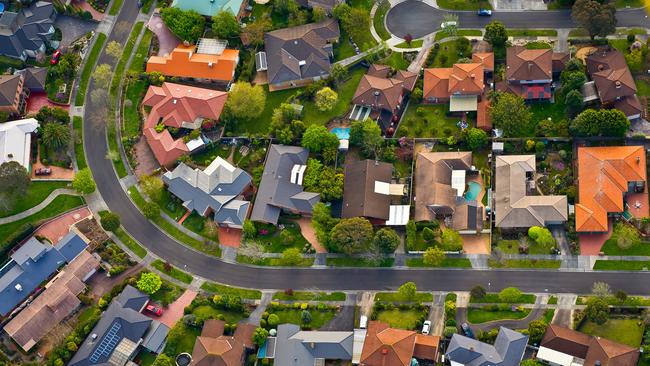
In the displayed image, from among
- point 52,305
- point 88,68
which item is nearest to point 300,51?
point 88,68

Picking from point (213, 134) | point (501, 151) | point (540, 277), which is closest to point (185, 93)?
point (213, 134)

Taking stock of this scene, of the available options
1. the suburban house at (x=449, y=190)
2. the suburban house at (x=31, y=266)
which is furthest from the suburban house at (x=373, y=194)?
the suburban house at (x=31, y=266)

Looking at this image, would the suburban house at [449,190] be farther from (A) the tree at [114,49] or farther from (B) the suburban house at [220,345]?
(A) the tree at [114,49]

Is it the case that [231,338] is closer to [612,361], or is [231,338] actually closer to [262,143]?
[262,143]

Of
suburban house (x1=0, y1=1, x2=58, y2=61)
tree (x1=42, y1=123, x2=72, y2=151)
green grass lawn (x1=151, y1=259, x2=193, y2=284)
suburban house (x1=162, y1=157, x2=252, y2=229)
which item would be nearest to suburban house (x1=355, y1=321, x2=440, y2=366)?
suburban house (x1=162, y1=157, x2=252, y2=229)

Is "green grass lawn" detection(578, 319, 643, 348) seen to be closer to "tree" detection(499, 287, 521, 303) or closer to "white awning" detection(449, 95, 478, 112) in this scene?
"tree" detection(499, 287, 521, 303)

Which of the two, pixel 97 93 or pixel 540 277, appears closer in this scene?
pixel 540 277
